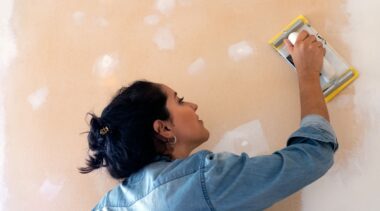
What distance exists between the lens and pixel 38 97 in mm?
1309

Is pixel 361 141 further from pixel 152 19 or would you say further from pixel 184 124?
pixel 152 19

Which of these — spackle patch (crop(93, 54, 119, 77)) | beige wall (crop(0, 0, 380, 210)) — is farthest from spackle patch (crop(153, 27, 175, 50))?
spackle patch (crop(93, 54, 119, 77))

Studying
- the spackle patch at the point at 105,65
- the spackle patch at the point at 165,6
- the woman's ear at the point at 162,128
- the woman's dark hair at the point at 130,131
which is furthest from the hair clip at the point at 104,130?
the spackle patch at the point at 165,6

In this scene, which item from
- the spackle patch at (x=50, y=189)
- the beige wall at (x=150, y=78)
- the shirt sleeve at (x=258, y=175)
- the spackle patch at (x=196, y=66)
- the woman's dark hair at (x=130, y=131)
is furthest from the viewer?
the spackle patch at (x=50, y=189)

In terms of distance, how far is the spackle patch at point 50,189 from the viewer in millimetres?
1251

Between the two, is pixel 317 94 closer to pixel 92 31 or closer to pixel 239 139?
pixel 239 139

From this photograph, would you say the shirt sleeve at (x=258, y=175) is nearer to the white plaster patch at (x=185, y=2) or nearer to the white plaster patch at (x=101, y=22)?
the white plaster patch at (x=185, y=2)

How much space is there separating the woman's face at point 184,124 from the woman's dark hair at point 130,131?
0.02 metres

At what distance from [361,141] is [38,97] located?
1.03 m

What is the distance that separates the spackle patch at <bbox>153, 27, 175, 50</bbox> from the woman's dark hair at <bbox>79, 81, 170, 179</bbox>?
0.92 feet

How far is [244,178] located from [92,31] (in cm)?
79

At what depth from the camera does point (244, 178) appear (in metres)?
0.79

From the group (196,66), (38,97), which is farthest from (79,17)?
(196,66)

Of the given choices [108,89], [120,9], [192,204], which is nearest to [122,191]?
[192,204]
